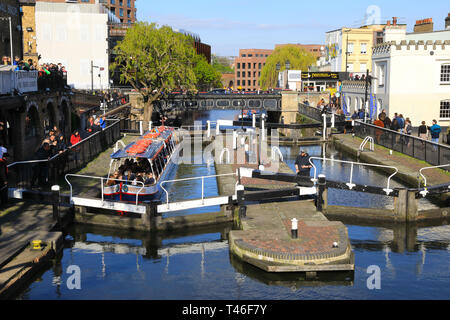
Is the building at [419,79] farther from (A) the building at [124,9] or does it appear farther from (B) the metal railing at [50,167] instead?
(A) the building at [124,9]

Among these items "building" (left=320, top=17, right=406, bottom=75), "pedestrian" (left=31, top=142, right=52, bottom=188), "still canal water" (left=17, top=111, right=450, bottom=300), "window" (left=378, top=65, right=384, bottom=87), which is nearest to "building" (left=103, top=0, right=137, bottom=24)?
"building" (left=320, top=17, right=406, bottom=75)

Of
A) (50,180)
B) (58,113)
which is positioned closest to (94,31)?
(58,113)

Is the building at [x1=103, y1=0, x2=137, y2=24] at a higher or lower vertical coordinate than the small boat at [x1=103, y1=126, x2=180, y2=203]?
higher

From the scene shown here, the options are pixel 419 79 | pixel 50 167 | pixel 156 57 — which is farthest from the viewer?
pixel 156 57

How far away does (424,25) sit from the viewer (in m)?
63.9

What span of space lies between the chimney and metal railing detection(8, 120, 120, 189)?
46692 mm

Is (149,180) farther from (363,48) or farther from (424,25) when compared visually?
(363,48)

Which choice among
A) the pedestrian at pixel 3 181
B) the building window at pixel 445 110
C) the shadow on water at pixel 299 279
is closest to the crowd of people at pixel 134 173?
the pedestrian at pixel 3 181

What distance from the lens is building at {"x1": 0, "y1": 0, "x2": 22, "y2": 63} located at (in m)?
38.6

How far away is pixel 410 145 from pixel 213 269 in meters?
19.8

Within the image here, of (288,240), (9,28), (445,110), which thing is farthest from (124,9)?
(288,240)

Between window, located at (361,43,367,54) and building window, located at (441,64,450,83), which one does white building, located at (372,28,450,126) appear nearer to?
building window, located at (441,64,450,83)
